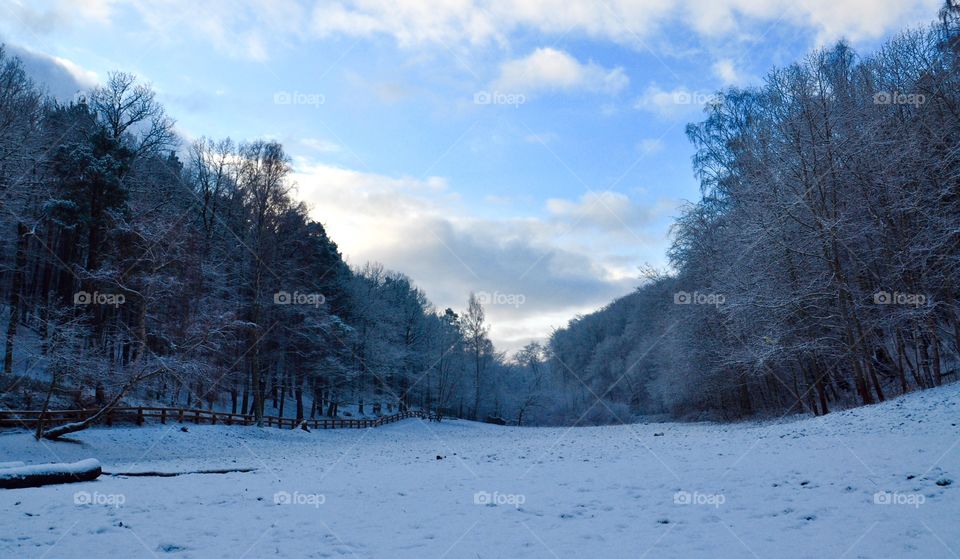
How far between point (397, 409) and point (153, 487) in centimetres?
5425

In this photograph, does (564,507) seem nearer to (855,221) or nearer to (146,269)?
(855,221)

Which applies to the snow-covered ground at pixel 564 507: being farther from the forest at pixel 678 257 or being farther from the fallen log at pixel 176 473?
the forest at pixel 678 257

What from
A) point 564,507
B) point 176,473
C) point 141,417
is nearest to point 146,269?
point 141,417

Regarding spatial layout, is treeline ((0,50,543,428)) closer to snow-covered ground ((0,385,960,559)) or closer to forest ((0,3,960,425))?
forest ((0,3,960,425))

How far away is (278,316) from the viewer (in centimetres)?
3209

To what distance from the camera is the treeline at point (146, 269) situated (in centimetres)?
2198

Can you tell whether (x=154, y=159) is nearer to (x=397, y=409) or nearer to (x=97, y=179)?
(x=97, y=179)

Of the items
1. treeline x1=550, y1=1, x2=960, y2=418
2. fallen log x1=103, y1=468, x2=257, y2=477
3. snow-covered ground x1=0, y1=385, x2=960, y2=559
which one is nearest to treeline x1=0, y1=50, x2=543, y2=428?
fallen log x1=103, y1=468, x2=257, y2=477

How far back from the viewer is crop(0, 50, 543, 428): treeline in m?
22.0

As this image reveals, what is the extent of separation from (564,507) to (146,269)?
2481 cm

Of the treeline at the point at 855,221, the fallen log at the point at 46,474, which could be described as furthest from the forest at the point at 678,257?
the fallen log at the point at 46,474

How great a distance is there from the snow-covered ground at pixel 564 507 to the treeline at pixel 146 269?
1195 cm

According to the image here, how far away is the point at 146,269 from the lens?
25.5 metres

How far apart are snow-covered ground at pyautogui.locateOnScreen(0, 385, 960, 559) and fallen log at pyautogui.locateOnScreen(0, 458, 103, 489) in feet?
1.34
